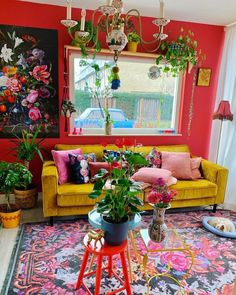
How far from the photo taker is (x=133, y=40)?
332 cm

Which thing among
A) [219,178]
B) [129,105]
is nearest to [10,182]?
[129,105]

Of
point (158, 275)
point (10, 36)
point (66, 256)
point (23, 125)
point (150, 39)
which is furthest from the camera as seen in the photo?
point (150, 39)

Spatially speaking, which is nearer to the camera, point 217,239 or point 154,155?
point 217,239

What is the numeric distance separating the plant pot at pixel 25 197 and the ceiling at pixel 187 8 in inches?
90.6

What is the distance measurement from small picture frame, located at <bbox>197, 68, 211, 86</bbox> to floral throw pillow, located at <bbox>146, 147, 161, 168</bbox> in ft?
4.25

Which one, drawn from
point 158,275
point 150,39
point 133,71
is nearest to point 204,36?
point 150,39

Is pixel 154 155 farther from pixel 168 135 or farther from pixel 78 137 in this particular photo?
pixel 78 137

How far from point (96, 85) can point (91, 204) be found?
164 centimetres

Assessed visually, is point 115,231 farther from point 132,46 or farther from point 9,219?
point 132,46

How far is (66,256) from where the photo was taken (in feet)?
7.62

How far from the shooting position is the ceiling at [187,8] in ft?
9.58

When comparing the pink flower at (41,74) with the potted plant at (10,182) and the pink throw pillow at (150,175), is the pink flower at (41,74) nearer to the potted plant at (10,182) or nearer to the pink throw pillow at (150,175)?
the potted plant at (10,182)

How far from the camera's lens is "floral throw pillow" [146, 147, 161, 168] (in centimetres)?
337

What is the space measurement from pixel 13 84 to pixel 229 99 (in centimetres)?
293
